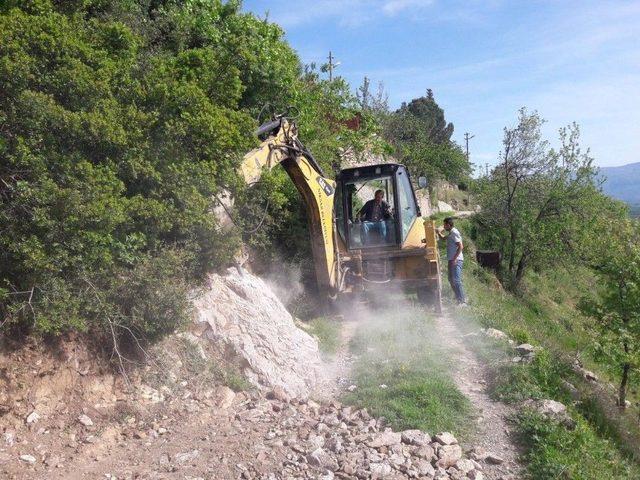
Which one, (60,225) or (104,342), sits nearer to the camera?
(60,225)

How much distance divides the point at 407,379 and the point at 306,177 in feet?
11.6

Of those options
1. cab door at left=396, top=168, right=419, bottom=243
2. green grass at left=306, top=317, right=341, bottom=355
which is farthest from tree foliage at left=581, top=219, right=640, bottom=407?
green grass at left=306, top=317, right=341, bottom=355

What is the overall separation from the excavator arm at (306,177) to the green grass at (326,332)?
1.81ft

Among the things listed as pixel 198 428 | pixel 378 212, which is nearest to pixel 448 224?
pixel 378 212

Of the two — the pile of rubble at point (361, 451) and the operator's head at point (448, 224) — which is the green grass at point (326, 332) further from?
the operator's head at point (448, 224)

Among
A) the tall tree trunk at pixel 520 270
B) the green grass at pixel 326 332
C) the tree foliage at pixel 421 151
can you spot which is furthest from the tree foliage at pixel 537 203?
the green grass at pixel 326 332

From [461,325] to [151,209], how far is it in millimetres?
6150

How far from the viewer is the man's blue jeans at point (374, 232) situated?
10.0 m

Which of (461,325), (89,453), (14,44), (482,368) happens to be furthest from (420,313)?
(14,44)

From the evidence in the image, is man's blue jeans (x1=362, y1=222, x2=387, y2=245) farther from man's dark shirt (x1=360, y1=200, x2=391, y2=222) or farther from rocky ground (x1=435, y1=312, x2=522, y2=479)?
rocky ground (x1=435, y1=312, x2=522, y2=479)

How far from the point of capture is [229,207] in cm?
813

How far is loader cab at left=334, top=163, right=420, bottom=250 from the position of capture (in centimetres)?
988

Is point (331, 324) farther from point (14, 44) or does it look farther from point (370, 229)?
point (14, 44)

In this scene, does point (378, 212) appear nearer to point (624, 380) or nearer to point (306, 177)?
point (306, 177)
